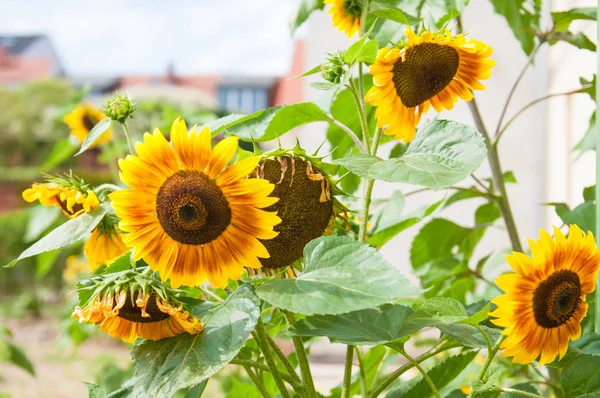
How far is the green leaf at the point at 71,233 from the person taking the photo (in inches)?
13.7

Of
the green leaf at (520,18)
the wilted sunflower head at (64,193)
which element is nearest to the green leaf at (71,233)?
the wilted sunflower head at (64,193)

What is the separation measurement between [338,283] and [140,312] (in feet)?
0.29

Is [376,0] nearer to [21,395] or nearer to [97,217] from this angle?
[97,217]

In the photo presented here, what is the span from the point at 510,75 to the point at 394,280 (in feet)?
6.60

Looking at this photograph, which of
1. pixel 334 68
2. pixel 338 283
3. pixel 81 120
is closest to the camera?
pixel 338 283

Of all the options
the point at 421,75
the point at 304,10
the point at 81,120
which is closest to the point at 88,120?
the point at 81,120

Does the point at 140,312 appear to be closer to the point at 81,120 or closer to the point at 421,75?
the point at 421,75

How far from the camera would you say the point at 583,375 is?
38 centimetres

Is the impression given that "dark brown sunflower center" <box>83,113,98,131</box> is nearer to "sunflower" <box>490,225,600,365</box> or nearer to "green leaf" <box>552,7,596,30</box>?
"green leaf" <box>552,7,596,30</box>

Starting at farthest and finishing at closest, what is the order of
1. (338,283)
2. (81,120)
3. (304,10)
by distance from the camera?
1. (81,120)
2. (304,10)
3. (338,283)

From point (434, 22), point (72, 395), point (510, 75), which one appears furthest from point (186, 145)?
point (72, 395)

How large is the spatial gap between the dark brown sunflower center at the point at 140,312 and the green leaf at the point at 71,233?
0.16ft

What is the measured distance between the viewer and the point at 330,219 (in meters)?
0.35

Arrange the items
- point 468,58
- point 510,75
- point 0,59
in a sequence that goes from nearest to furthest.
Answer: point 468,58
point 510,75
point 0,59
